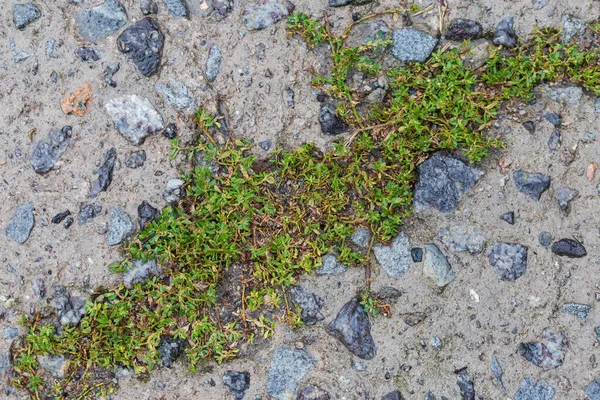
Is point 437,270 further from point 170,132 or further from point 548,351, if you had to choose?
point 170,132

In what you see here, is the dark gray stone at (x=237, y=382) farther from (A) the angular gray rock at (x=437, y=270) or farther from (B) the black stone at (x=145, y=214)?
(A) the angular gray rock at (x=437, y=270)

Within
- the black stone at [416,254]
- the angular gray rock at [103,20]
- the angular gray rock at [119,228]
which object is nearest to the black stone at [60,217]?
the angular gray rock at [119,228]

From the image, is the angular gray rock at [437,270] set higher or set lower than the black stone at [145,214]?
lower

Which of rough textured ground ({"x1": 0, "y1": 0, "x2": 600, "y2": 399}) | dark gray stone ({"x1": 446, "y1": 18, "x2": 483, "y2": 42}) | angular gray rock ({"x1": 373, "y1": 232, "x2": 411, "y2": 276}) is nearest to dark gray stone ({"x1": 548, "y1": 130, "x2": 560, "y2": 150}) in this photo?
rough textured ground ({"x1": 0, "y1": 0, "x2": 600, "y2": 399})

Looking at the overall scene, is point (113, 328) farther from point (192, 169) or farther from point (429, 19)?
point (429, 19)

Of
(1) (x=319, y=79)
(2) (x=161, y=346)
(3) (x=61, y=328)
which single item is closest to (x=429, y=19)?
(1) (x=319, y=79)

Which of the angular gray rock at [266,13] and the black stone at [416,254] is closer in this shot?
the black stone at [416,254]

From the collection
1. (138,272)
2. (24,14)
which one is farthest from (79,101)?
(138,272)

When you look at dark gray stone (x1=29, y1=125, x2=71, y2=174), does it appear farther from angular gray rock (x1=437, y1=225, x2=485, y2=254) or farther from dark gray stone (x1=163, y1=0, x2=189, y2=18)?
angular gray rock (x1=437, y1=225, x2=485, y2=254)
